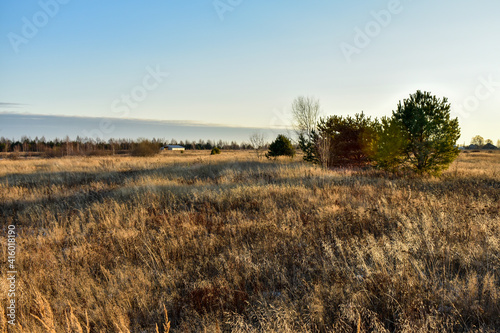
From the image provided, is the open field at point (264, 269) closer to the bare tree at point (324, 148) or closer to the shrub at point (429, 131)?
the shrub at point (429, 131)

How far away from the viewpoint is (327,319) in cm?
268

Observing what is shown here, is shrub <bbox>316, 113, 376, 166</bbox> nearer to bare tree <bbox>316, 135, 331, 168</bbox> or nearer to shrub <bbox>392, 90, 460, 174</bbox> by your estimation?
bare tree <bbox>316, 135, 331, 168</bbox>

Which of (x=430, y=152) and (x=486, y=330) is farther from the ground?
(x=430, y=152)

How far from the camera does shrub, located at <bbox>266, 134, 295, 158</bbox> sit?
83.5 feet

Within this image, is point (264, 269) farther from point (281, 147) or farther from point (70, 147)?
point (70, 147)

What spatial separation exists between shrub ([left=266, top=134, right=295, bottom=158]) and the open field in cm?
1849

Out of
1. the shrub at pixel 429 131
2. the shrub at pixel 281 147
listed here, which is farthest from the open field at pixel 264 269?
the shrub at pixel 281 147

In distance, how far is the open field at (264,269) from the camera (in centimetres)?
271

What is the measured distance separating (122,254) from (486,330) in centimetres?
481

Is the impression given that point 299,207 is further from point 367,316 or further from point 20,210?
point 20,210

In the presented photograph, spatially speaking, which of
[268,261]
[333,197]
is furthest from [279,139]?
[268,261]

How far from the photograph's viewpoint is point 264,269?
12.1 ft

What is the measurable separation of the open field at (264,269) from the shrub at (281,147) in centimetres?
1849

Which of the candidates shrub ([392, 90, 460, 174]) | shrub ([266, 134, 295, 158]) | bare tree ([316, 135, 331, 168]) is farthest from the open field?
shrub ([266, 134, 295, 158])
